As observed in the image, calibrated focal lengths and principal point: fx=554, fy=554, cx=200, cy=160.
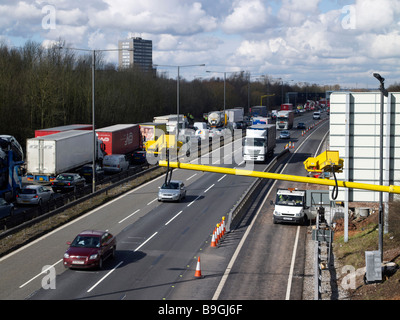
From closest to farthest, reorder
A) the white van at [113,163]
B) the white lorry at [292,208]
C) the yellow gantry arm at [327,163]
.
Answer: the yellow gantry arm at [327,163] < the white lorry at [292,208] < the white van at [113,163]

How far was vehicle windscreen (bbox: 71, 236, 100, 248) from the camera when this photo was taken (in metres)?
21.8

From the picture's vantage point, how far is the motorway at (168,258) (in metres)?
19.2

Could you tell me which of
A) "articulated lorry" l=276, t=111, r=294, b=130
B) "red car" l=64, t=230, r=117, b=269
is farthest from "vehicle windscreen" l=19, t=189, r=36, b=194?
"articulated lorry" l=276, t=111, r=294, b=130

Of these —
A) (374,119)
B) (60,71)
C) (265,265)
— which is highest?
(60,71)

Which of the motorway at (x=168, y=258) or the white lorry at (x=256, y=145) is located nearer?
the motorway at (x=168, y=258)

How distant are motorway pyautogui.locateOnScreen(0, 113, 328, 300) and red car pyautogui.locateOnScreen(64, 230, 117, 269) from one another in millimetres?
374

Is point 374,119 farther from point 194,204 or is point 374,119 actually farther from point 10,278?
point 10,278

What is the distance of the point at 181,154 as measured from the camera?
174 ft

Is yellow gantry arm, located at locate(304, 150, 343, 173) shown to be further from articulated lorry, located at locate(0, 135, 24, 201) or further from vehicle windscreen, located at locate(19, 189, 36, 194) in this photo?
articulated lorry, located at locate(0, 135, 24, 201)

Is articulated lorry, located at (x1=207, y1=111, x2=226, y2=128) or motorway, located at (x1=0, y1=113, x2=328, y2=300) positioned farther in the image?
articulated lorry, located at (x1=207, y1=111, x2=226, y2=128)

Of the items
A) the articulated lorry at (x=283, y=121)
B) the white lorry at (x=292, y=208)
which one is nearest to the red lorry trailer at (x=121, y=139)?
the white lorry at (x=292, y=208)

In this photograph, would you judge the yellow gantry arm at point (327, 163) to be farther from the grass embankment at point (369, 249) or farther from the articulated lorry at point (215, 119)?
the articulated lorry at point (215, 119)
